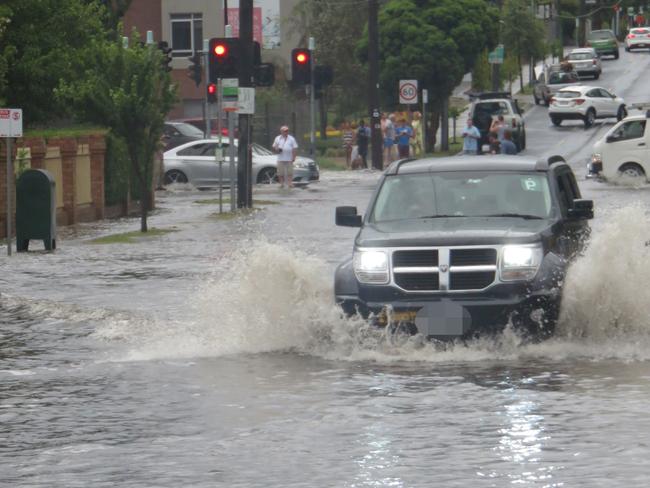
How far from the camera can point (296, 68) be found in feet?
138

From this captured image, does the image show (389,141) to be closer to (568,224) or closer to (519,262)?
(568,224)

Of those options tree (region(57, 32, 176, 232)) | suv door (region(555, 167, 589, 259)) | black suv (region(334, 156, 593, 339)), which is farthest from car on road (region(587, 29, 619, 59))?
black suv (region(334, 156, 593, 339))

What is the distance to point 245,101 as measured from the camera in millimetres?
37312

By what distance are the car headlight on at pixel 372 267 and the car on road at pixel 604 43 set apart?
97937mm

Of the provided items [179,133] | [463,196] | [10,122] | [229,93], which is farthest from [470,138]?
[463,196]

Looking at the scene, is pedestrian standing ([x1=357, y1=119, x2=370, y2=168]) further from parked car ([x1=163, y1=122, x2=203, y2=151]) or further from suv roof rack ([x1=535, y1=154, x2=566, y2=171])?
suv roof rack ([x1=535, y1=154, x2=566, y2=171])

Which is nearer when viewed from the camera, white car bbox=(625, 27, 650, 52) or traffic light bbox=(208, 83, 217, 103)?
traffic light bbox=(208, 83, 217, 103)

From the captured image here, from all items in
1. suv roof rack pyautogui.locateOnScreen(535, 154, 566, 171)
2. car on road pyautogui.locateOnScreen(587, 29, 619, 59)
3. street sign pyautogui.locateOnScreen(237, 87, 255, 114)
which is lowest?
suv roof rack pyautogui.locateOnScreen(535, 154, 566, 171)

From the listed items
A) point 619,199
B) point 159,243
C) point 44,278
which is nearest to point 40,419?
point 44,278

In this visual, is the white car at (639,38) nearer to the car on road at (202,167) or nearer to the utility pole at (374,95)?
the utility pole at (374,95)

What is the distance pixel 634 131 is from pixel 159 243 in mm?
17700

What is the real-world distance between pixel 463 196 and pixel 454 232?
106 cm

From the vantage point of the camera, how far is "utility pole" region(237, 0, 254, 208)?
3716 cm

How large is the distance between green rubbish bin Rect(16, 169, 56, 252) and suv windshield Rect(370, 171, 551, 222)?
42.1 feet
